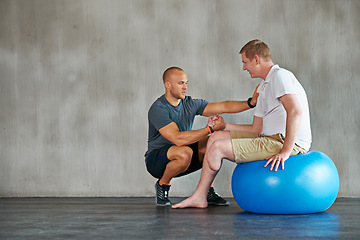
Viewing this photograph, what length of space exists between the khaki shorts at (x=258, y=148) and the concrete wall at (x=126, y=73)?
1335mm

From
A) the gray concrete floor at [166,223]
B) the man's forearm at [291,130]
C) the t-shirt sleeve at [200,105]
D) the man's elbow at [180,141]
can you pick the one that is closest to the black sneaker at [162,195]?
the gray concrete floor at [166,223]

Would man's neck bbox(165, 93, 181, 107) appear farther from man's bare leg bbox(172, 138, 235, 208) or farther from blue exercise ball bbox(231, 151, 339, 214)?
blue exercise ball bbox(231, 151, 339, 214)

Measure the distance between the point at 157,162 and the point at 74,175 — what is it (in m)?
1.31

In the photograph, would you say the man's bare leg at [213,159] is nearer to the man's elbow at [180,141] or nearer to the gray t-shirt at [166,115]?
the man's elbow at [180,141]

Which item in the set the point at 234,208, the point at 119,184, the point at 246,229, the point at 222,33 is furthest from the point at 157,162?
the point at 222,33

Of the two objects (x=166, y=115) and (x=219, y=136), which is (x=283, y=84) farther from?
(x=166, y=115)

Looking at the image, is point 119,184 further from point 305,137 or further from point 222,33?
point 305,137

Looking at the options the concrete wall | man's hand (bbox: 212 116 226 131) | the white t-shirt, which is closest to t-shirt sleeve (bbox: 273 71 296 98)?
the white t-shirt

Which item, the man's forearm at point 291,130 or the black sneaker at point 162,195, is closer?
the man's forearm at point 291,130

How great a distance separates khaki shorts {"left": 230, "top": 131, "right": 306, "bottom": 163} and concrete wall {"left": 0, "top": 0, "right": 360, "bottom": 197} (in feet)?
4.38

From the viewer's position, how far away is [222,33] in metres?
4.21

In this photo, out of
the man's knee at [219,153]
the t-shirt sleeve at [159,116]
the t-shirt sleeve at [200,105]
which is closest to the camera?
the man's knee at [219,153]

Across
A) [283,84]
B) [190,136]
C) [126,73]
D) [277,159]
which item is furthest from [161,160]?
[126,73]

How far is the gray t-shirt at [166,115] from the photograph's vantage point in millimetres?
3295
